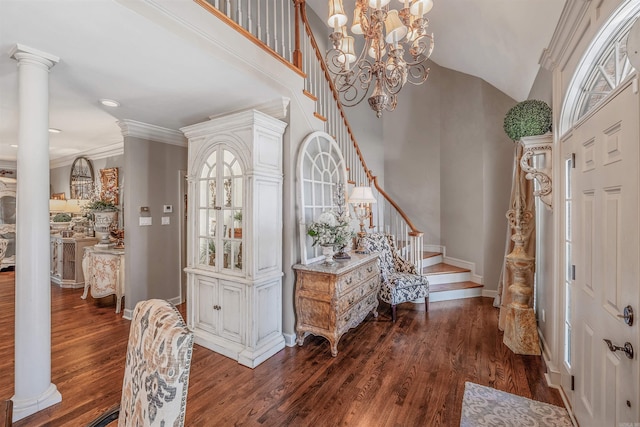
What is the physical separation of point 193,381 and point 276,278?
1083mm

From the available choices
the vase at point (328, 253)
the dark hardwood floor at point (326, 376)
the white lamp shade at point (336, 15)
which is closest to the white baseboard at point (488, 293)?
the dark hardwood floor at point (326, 376)

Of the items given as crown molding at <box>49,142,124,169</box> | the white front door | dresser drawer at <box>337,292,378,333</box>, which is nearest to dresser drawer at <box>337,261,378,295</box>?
dresser drawer at <box>337,292,378,333</box>

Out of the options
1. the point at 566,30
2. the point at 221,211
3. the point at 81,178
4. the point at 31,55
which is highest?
the point at 566,30

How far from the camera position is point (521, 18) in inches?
94.2

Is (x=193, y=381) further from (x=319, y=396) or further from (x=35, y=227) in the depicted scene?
(x=35, y=227)

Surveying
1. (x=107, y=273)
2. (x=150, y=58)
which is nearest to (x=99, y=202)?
(x=107, y=273)

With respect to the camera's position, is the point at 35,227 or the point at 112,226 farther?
the point at 112,226

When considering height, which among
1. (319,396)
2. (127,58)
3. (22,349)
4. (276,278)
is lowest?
(319,396)

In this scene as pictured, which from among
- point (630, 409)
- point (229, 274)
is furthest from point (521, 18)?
point (229, 274)

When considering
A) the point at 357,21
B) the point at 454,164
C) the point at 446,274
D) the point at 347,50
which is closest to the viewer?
the point at 357,21

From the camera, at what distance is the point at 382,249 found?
3.95m

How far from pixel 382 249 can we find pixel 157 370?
3.35 meters

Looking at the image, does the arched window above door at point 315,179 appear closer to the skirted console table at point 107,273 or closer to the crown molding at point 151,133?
the crown molding at point 151,133

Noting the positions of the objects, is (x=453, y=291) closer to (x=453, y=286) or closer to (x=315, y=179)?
(x=453, y=286)
